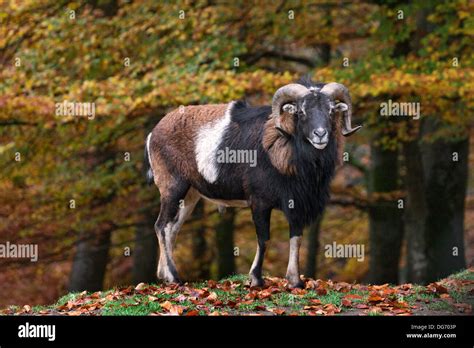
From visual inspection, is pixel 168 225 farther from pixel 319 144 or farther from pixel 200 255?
pixel 200 255

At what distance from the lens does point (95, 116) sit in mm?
19188

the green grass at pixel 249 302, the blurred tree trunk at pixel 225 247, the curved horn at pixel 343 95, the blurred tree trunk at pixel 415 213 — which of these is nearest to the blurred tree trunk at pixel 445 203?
the blurred tree trunk at pixel 415 213

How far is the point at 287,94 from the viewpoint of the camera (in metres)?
11.8

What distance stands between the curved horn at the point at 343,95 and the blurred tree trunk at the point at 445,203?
27.9 ft

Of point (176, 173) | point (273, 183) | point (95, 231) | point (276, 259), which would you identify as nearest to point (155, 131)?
point (176, 173)

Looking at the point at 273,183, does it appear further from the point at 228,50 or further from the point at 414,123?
the point at 414,123

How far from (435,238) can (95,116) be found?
25.5ft

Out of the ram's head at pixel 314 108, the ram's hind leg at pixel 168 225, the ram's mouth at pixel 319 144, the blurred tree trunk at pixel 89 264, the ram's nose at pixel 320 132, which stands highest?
the ram's head at pixel 314 108

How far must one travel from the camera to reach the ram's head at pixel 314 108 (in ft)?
37.5

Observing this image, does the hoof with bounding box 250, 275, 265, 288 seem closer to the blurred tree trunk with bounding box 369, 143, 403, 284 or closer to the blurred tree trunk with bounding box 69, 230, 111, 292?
the blurred tree trunk with bounding box 69, 230, 111, 292

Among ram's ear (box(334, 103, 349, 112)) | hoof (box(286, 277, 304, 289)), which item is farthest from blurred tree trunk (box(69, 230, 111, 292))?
ram's ear (box(334, 103, 349, 112))

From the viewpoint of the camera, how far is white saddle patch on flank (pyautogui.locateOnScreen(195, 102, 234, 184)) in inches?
495

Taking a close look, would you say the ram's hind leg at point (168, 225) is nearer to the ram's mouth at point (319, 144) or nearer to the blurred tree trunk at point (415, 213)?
the ram's mouth at point (319, 144)

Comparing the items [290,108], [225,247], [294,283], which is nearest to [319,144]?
[290,108]
